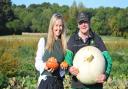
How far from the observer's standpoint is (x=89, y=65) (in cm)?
564

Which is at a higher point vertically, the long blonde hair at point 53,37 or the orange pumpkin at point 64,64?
the long blonde hair at point 53,37

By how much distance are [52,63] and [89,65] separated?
0.46 meters

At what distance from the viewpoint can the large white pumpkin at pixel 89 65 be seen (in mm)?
5625

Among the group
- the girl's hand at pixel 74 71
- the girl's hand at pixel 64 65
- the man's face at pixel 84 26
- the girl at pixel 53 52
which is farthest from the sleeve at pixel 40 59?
the man's face at pixel 84 26

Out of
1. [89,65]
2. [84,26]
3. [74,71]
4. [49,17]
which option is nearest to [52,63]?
[74,71]

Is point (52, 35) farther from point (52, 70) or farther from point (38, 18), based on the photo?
point (38, 18)

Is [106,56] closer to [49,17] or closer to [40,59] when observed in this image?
[40,59]

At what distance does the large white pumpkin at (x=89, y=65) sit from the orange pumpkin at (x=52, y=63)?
0.86 feet

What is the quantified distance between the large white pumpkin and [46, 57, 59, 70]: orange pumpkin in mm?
263

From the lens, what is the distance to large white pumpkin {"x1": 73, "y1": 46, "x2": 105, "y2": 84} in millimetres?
5625

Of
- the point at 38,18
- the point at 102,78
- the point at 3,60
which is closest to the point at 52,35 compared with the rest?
the point at 102,78

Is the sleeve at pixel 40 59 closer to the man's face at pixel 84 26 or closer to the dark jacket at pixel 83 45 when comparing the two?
the dark jacket at pixel 83 45

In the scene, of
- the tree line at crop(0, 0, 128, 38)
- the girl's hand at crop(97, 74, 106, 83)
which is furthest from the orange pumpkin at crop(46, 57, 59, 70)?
the tree line at crop(0, 0, 128, 38)

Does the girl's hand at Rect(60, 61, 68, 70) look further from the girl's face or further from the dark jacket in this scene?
the girl's face
